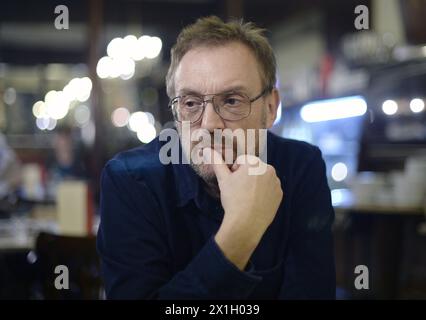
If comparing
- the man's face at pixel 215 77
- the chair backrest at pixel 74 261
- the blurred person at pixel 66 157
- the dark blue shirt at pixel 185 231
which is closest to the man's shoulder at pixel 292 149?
the dark blue shirt at pixel 185 231

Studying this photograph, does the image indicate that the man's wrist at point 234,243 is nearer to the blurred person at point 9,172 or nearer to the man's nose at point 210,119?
the man's nose at point 210,119

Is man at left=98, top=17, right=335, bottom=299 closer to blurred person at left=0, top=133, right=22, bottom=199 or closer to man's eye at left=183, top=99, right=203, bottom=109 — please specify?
man's eye at left=183, top=99, right=203, bottom=109

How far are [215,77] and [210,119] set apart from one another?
0.23 feet

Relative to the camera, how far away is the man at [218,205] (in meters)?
0.87

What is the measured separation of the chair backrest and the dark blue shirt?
1.29ft

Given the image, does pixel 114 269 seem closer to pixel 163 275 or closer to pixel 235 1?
pixel 163 275

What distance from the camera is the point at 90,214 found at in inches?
88.4

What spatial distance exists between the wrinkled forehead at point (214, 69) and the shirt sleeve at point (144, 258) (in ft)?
0.67

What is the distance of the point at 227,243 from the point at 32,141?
7.20 metres

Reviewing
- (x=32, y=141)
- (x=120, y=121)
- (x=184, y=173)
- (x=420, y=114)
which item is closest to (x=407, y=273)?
(x=420, y=114)


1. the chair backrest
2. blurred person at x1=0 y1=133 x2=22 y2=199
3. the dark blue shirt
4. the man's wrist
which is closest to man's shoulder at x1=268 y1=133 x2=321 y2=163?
the dark blue shirt

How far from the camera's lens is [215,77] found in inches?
36.0

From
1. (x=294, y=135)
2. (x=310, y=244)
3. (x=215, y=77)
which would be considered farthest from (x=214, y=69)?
(x=294, y=135)
